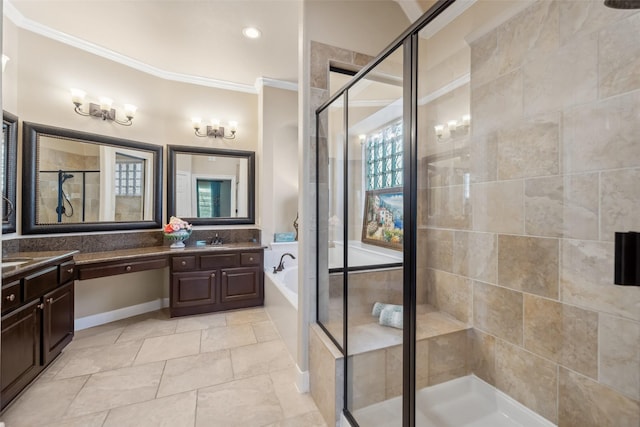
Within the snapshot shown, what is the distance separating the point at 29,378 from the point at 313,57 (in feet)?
10.1

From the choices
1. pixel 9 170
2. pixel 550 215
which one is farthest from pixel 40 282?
pixel 550 215

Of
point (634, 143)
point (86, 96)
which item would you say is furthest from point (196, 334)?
point (634, 143)

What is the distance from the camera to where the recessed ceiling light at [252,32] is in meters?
2.61

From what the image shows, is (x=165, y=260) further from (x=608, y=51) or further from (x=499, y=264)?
(x=608, y=51)

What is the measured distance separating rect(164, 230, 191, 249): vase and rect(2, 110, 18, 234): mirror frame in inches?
50.0

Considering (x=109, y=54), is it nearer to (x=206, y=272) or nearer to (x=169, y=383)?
(x=206, y=272)

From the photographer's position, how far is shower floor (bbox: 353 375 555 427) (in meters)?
1.39

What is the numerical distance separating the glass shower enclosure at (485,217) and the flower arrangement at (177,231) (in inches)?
85.1

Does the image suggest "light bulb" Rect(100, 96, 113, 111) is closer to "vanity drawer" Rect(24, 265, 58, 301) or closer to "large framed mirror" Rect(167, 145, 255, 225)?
"large framed mirror" Rect(167, 145, 255, 225)

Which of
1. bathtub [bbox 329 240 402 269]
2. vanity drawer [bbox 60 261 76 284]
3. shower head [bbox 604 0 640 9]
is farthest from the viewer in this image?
vanity drawer [bbox 60 261 76 284]

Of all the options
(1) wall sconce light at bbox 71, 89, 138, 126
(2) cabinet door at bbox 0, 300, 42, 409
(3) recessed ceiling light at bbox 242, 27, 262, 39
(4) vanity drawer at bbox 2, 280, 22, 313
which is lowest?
(2) cabinet door at bbox 0, 300, 42, 409

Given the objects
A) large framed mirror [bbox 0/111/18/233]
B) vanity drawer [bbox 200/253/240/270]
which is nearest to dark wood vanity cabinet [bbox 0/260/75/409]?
large framed mirror [bbox 0/111/18/233]

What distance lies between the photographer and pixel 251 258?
3.45 metres

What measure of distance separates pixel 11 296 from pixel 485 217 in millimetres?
3174
